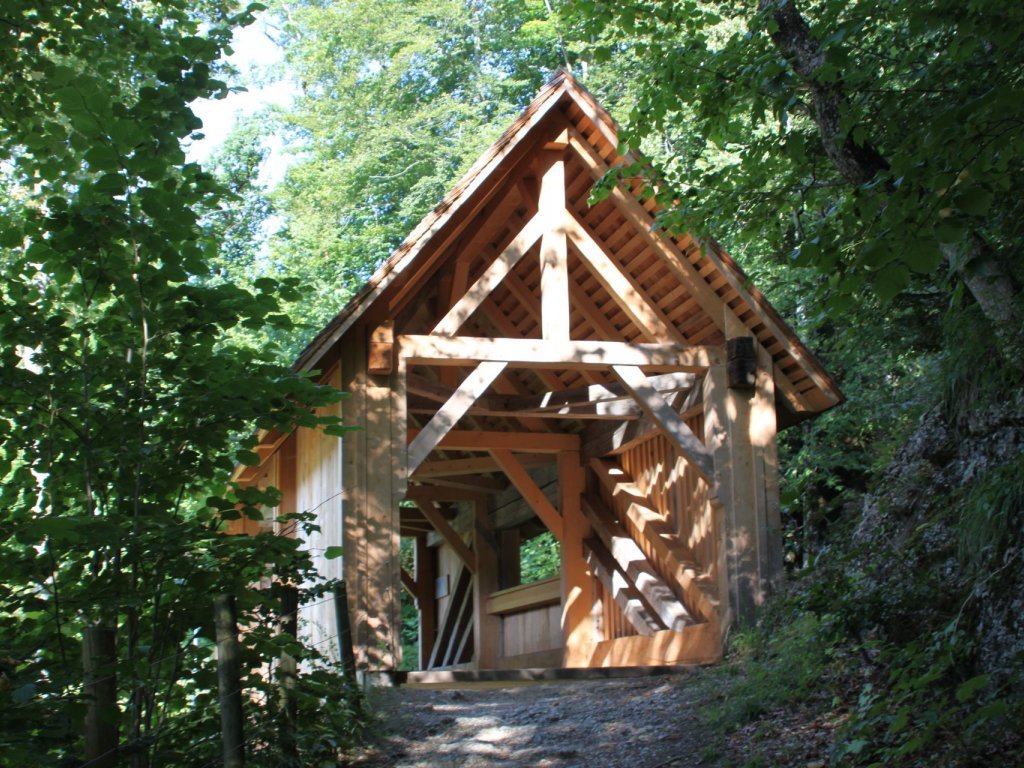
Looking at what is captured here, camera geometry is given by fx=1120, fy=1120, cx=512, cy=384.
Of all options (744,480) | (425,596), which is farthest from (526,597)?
(744,480)

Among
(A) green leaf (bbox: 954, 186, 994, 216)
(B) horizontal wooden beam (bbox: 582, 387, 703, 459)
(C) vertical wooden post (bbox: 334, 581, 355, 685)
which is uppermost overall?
(B) horizontal wooden beam (bbox: 582, 387, 703, 459)

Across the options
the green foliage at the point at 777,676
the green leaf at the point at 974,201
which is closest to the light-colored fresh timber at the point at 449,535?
the green foliage at the point at 777,676

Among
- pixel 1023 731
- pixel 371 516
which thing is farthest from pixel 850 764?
pixel 371 516

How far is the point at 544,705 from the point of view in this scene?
8789mm

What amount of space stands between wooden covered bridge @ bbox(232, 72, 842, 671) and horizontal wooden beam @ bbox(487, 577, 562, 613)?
1.8 inches

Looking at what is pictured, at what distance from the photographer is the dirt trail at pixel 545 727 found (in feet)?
23.3

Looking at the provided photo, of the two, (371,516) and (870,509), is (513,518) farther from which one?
(870,509)

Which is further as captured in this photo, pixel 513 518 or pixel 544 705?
pixel 513 518

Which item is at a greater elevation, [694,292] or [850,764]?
[694,292]

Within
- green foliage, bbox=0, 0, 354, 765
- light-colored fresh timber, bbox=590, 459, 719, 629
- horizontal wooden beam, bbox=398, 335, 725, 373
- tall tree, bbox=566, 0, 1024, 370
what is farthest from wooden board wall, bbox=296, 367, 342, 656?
green foliage, bbox=0, 0, 354, 765

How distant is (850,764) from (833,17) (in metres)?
3.99

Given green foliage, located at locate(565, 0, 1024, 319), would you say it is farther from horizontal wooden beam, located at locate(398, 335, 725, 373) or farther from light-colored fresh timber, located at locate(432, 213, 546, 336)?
light-colored fresh timber, located at locate(432, 213, 546, 336)

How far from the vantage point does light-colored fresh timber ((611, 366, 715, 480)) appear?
10.5 meters

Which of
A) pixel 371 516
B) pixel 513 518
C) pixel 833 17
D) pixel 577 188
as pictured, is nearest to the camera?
pixel 833 17
